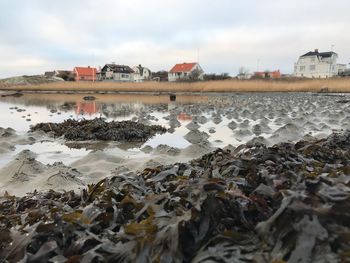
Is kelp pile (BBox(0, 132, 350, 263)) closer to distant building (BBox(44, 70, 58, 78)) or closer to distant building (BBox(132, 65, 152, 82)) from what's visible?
distant building (BBox(44, 70, 58, 78))

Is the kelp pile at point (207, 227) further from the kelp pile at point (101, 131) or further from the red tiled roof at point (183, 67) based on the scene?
the red tiled roof at point (183, 67)

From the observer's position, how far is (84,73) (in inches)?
3462

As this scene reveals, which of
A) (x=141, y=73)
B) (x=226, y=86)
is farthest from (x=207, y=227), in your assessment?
(x=141, y=73)

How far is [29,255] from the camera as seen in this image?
195 centimetres

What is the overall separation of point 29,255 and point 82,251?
269mm

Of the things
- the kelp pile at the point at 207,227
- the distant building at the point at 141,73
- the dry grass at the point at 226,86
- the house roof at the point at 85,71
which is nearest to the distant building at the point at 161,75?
the distant building at the point at 141,73

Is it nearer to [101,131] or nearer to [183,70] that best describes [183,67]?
[183,70]

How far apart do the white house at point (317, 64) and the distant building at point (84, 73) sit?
48075 millimetres

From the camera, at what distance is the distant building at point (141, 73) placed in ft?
326

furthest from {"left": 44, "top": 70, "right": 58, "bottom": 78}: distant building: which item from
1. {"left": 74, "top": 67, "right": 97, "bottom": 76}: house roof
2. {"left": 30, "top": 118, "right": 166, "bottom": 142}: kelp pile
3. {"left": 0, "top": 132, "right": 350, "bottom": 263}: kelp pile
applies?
{"left": 0, "top": 132, "right": 350, "bottom": 263}: kelp pile

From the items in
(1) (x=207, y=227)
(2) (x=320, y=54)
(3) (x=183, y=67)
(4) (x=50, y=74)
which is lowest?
(1) (x=207, y=227)

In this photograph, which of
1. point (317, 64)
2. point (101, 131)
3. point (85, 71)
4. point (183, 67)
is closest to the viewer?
point (101, 131)

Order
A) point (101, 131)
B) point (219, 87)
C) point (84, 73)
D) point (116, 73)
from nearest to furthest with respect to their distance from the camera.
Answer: point (101, 131) → point (219, 87) → point (84, 73) → point (116, 73)

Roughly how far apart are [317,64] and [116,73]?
46638mm
